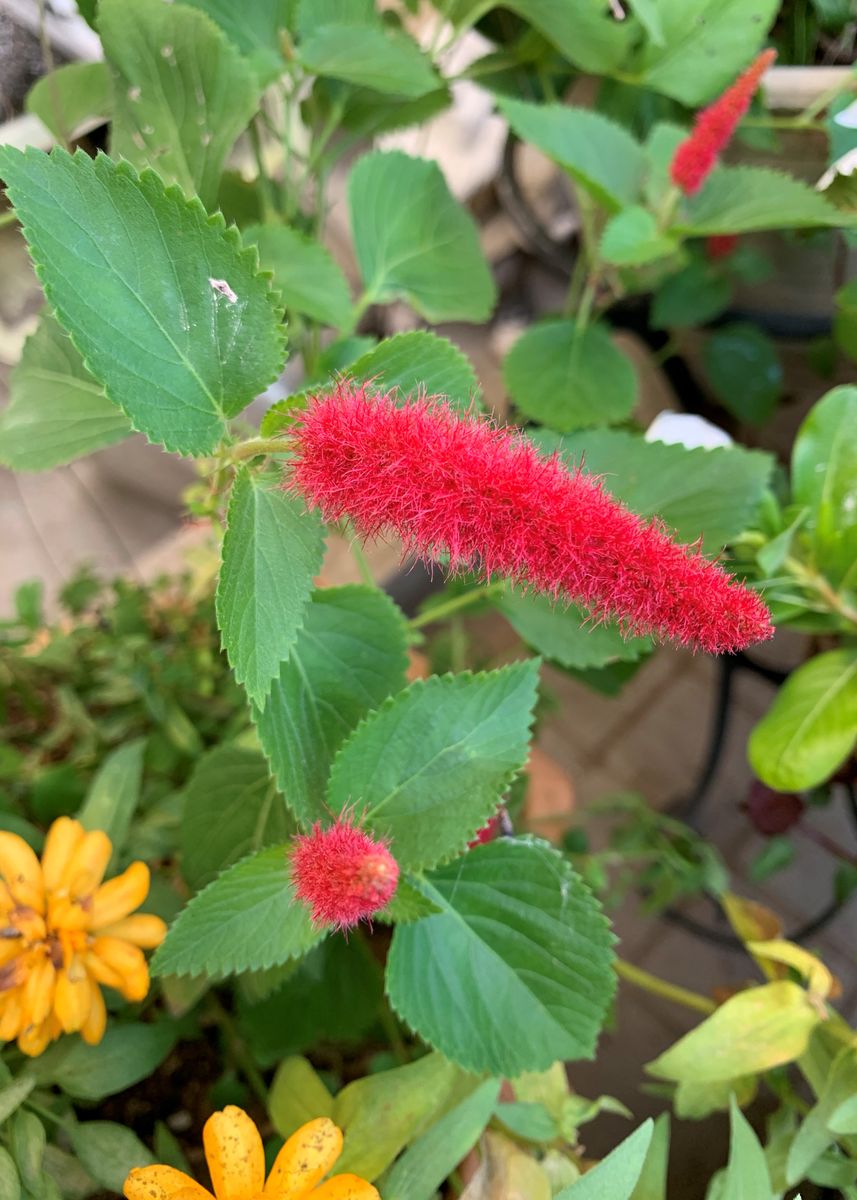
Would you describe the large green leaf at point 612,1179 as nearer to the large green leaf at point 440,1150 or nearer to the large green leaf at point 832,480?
the large green leaf at point 440,1150

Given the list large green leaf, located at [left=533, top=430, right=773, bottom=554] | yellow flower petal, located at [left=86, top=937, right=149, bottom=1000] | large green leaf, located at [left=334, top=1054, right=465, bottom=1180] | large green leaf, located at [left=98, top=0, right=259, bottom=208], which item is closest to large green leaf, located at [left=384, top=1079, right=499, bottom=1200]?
large green leaf, located at [left=334, top=1054, right=465, bottom=1180]

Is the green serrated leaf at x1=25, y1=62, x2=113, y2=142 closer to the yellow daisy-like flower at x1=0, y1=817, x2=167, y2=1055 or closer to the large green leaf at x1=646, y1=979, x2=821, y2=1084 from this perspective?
the yellow daisy-like flower at x1=0, y1=817, x2=167, y2=1055

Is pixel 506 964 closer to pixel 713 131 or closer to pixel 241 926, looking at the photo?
pixel 241 926

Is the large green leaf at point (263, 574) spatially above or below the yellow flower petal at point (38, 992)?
above

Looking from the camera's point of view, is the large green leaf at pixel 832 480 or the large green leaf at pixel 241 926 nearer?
the large green leaf at pixel 241 926

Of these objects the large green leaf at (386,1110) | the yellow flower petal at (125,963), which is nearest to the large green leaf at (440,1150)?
the large green leaf at (386,1110)
